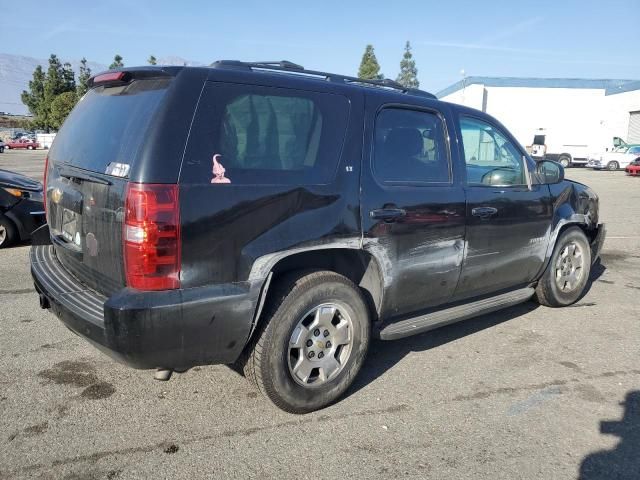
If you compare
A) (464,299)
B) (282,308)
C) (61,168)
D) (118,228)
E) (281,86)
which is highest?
(281,86)

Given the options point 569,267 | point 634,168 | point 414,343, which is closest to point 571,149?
point 634,168

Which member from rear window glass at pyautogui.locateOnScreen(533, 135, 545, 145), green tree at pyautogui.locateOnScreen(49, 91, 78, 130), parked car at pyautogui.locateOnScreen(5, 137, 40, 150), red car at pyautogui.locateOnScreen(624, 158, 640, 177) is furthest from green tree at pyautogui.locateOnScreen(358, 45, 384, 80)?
parked car at pyautogui.locateOnScreen(5, 137, 40, 150)

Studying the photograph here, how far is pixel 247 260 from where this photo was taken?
9.16ft

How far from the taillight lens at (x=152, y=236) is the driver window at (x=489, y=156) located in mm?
2402

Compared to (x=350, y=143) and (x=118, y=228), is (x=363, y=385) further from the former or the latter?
(x=118, y=228)

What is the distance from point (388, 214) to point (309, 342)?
3.12 feet

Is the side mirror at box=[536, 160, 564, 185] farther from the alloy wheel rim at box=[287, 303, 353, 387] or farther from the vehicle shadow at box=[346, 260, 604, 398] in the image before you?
the alloy wheel rim at box=[287, 303, 353, 387]

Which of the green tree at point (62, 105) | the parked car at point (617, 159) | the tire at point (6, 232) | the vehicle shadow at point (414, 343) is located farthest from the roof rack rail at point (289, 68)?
the green tree at point (62, 105)

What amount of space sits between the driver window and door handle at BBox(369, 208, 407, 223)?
35.6 inches

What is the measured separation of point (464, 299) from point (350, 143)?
5.81 ft

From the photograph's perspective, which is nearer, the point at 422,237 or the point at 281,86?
the point at 281,86

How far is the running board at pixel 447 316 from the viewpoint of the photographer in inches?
141

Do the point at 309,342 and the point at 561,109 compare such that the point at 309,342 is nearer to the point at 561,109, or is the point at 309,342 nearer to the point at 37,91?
the point at 561,109

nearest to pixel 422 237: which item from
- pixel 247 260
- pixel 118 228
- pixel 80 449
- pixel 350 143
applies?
pixel 350 143
